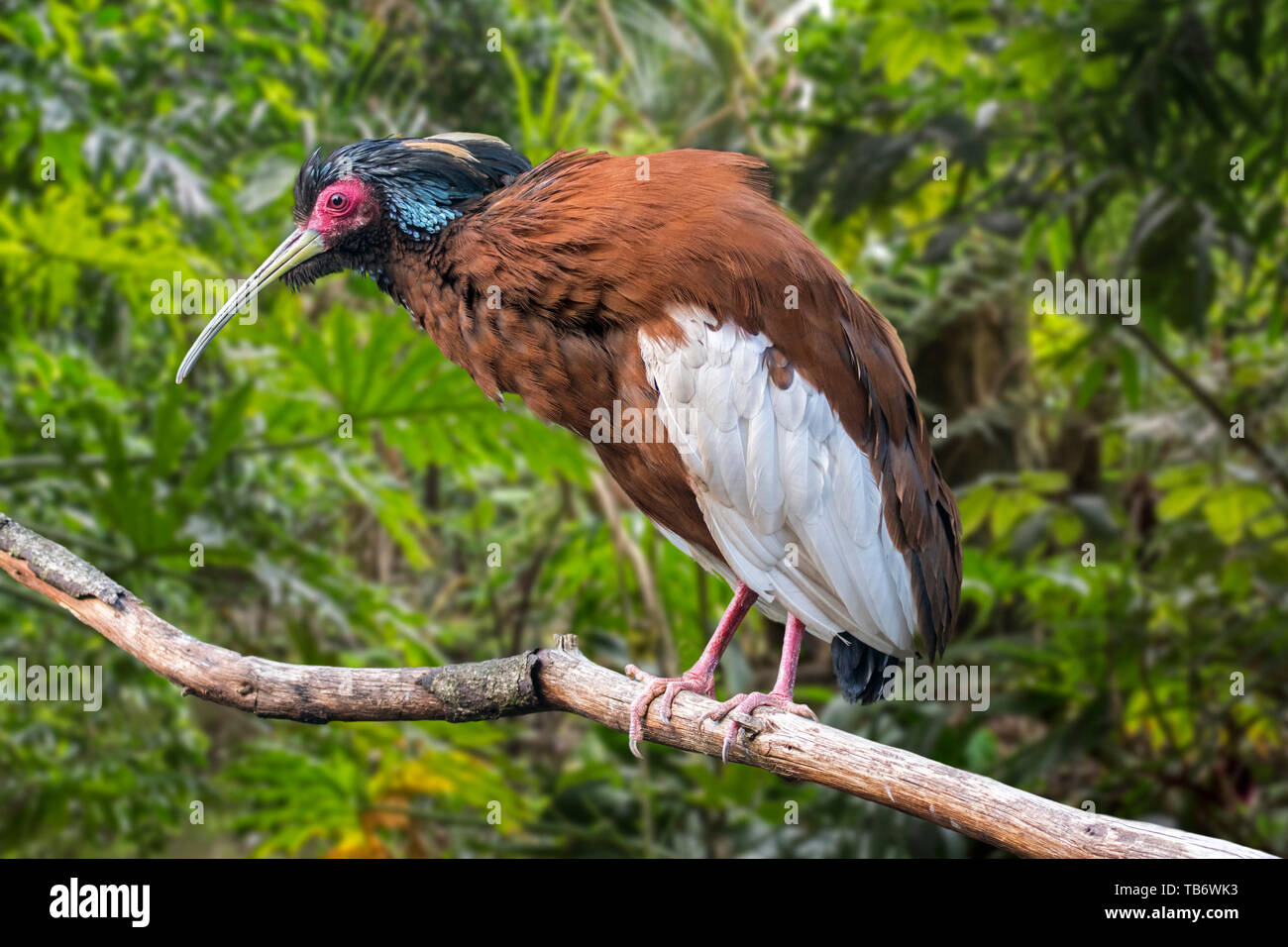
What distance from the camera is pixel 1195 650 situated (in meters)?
3.43

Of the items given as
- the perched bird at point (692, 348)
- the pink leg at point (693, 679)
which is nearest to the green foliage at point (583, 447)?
the pink leg at point (693, 679)

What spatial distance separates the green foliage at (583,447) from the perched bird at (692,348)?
3.92 ft

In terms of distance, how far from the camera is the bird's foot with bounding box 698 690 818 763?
1.27 meters

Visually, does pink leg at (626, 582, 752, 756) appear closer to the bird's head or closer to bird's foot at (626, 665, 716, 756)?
bird's foot at (626, 665, 716, 756)

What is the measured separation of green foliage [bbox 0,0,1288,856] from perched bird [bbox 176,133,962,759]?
119 centimetres

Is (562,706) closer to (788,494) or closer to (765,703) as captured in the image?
(765,703)

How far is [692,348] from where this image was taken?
4.20 ft

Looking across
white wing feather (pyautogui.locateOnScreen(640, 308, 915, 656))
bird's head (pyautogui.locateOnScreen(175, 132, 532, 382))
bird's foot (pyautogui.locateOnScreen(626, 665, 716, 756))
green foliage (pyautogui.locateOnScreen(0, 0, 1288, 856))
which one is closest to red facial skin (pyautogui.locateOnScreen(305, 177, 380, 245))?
bird's head (pyautogui.locateOnScreen(175, 132, 532, 382))

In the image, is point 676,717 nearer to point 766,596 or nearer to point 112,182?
point 766,596

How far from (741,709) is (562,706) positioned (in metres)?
0.20

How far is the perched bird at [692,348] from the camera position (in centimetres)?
121

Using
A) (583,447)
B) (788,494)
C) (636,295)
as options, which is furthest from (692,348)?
(583,447)

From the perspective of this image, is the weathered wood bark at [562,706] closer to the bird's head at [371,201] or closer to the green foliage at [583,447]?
the bird's head at [371,201]

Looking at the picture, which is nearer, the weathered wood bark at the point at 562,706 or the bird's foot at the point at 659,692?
the weathered wood bark at the point at 562,706
